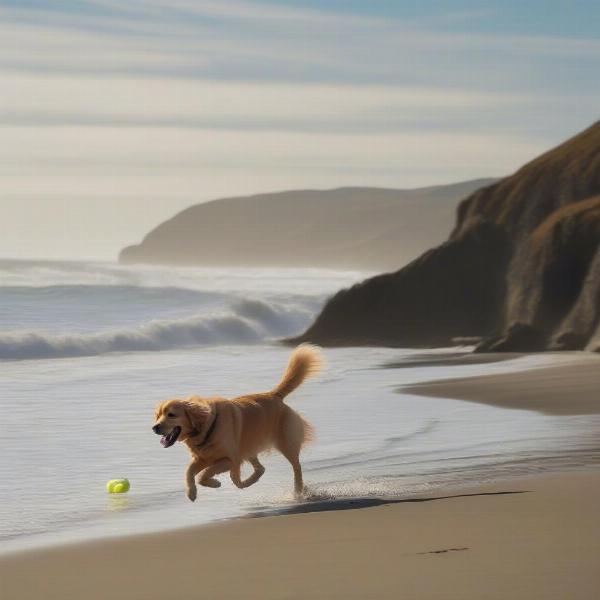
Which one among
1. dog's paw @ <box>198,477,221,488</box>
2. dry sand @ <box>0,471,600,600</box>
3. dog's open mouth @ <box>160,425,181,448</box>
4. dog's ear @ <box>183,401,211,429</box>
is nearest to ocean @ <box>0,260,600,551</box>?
dog's paw @ <box>198,477,221,488</box>

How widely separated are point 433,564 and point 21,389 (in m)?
14.9

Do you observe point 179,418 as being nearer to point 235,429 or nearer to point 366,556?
point 235,429

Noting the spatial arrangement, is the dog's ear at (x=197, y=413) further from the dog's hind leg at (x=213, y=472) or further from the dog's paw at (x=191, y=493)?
the dog's paw at (x=191, y=493)

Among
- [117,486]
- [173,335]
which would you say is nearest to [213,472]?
[117,486]

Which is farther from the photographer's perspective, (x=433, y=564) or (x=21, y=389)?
(x=21, y=389)

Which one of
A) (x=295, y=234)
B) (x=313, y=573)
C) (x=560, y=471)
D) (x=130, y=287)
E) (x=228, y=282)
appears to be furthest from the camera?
(x=295, y=234)

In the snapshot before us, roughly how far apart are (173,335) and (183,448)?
2453 cm

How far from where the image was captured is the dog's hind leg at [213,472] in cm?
1018

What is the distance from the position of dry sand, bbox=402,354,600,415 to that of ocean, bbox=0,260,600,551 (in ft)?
1.66

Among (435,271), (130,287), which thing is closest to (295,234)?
(130,287)

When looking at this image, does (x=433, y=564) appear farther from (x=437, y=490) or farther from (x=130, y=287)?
(x=130, y=287)

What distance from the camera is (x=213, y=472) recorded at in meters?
10.2

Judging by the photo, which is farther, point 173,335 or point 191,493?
point 173,335

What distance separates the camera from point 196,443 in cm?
1018
